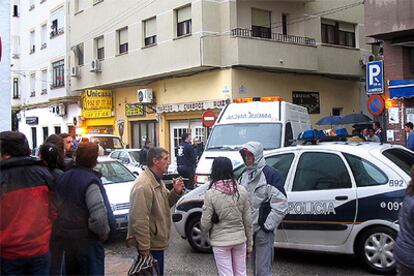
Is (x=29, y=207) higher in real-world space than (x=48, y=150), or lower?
lower

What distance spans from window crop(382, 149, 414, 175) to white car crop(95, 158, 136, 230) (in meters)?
4.42

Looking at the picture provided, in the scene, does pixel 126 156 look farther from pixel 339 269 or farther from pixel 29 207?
pixel 29 207

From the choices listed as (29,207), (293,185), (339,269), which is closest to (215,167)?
(29,207)

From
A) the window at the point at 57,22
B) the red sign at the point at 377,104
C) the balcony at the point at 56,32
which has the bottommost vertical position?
the red sign at the point at 377,104

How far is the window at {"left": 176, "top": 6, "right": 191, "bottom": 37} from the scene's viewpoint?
20.4m

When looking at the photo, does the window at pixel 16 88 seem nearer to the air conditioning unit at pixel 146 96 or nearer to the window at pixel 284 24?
the air conditioning unit at pixel 146 96

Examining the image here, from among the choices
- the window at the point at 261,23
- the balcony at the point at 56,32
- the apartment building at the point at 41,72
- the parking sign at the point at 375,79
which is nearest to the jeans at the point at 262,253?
the parking sign at the point at 375,79

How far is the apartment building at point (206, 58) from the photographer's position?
19.6 m

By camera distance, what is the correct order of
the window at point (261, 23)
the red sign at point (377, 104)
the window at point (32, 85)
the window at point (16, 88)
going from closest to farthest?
the red sign at point (377, 104)
the window at point (261, 23)
the window at point (32, 85)
the window at point (16, 88)

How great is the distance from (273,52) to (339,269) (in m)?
14.3

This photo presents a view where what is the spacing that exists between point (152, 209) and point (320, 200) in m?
2.85

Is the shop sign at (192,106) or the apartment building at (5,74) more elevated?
the shop sign at (192,106)

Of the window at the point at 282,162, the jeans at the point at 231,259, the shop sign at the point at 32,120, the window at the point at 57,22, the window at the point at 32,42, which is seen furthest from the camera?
the window at the point at 32,42

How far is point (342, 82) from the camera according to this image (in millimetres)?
24531
